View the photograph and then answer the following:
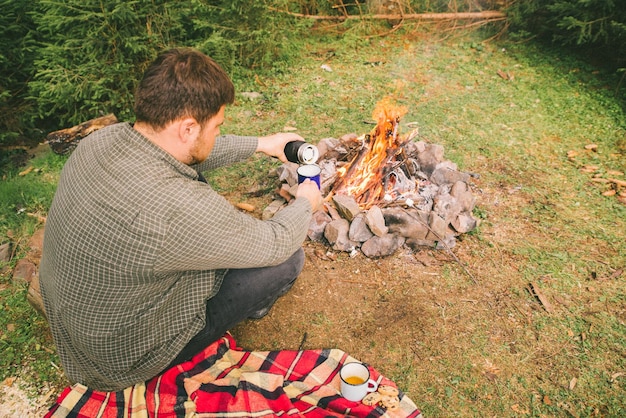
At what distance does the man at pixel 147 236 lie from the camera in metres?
2.06

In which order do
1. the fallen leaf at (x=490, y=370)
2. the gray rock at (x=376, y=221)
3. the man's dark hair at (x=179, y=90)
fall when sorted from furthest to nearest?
the gray rock at (x=376, y=221), the fallen leaf at (x=490, y=370), the man's dark hair at (x=179, y=90)

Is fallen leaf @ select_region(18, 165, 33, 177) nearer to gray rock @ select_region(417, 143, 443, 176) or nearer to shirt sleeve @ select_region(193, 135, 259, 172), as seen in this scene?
shirt sleeve @ select_region(193, 135, 259, 172)

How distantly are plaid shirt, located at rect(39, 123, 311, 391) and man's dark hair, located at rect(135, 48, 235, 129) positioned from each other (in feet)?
0.49

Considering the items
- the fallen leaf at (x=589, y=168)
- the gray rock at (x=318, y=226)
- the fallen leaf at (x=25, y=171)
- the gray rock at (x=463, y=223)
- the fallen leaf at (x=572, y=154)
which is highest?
the fallen leaf at (x=25, y=171)

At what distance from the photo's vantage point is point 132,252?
A: 2043 mm

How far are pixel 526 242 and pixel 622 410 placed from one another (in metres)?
1.61

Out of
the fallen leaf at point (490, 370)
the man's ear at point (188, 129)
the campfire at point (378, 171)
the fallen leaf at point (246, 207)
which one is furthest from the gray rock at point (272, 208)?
the fallen leaf at point (490, 370)

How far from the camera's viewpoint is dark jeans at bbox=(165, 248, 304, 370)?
2738 mm

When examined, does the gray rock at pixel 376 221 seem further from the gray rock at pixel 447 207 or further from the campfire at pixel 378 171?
the gray rock at pixel 447 207

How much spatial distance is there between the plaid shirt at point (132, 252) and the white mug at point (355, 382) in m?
0.88

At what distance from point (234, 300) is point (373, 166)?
215 cm

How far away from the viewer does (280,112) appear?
20.6 feet

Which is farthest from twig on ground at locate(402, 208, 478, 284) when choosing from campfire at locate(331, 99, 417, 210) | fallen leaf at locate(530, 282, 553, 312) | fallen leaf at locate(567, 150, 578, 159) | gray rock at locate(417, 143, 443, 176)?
fallen leaf at locate(567, 150, 578, 159)

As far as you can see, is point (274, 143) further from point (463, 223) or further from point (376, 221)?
point (463, 223)
